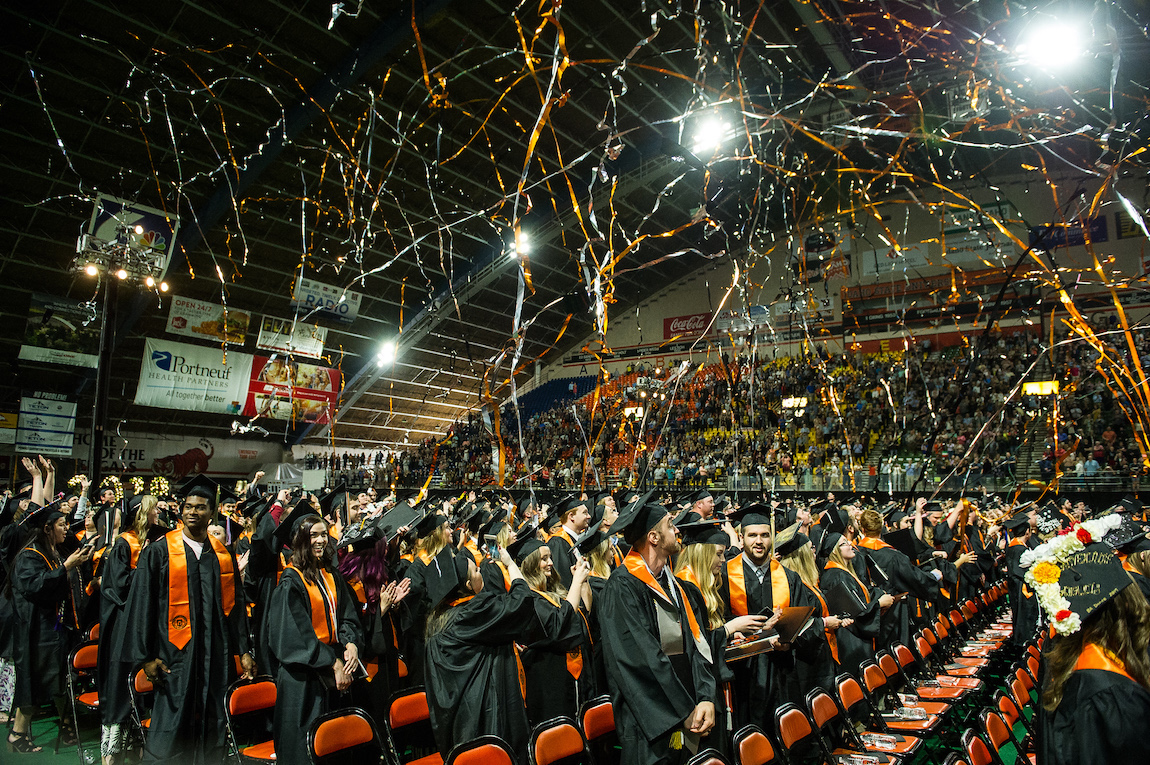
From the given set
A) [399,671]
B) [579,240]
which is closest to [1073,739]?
[399,671]

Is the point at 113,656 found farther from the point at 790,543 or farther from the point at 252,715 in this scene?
the point at 790,543

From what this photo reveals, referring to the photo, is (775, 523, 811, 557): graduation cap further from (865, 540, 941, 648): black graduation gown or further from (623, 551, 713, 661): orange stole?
(623, 551, 713, 661): orange stole

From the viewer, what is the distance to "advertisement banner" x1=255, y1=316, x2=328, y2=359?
2125cm

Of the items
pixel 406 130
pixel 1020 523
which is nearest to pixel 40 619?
pixel 1020 523

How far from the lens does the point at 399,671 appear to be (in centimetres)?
454

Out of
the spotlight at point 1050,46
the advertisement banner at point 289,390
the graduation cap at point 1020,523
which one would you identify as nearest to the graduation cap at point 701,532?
the graduation cap at point 1020,523

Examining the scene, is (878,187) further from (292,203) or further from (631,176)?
(292,203)

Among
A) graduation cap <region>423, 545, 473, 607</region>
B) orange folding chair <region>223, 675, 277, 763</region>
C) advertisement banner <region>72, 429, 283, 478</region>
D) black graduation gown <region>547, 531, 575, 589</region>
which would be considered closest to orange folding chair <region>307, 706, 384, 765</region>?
orange folding chair <region>223, 675, 277, 763</region>

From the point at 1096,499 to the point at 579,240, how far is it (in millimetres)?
15595

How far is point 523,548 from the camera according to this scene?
3504 millimetres

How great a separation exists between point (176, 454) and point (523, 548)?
2688 cm

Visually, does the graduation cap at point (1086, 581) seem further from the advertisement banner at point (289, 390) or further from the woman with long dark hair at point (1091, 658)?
the advertisement banner at point (289, 390)

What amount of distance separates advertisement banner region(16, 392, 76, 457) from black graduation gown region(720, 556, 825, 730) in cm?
1846

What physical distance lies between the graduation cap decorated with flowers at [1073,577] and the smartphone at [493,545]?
7.30 ft
